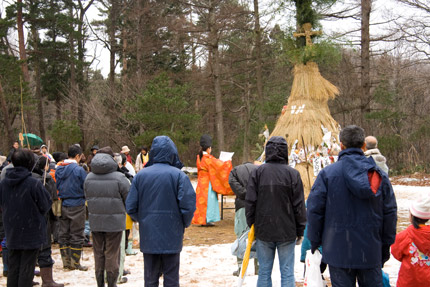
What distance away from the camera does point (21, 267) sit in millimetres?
4566

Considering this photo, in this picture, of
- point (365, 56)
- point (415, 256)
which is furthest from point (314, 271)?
point (365, 56)

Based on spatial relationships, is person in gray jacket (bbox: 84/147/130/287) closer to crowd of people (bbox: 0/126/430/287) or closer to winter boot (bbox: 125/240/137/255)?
crowd of people (bbox: 0/126/430/287)

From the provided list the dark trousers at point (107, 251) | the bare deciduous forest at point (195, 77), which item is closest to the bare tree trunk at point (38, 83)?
the bare deciduous forest at point (195, 77)

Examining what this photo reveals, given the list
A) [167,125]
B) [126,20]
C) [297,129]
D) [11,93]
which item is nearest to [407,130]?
[167,125]

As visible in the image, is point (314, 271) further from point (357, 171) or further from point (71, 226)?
point (71, 226)

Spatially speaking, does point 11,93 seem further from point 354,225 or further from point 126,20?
point 354,225

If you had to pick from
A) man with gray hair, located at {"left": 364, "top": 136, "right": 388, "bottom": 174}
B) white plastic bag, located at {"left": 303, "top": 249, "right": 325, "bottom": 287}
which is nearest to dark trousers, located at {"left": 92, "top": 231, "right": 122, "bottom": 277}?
white plastic bag, located at {"left": 303, "top": 249, "right": 325, "bottom": 287}

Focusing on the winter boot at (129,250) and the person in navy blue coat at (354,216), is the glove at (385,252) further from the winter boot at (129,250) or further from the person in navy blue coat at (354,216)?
the winter boot at (129,250)

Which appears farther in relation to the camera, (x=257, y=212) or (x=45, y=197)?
(x=45, y=197)

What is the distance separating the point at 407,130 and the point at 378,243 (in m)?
19.7

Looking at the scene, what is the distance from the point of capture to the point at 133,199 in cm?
425

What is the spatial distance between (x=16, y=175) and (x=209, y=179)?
220 inches

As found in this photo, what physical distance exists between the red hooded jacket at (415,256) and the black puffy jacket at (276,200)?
939 mm

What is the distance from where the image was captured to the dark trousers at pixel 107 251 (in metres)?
5.17
